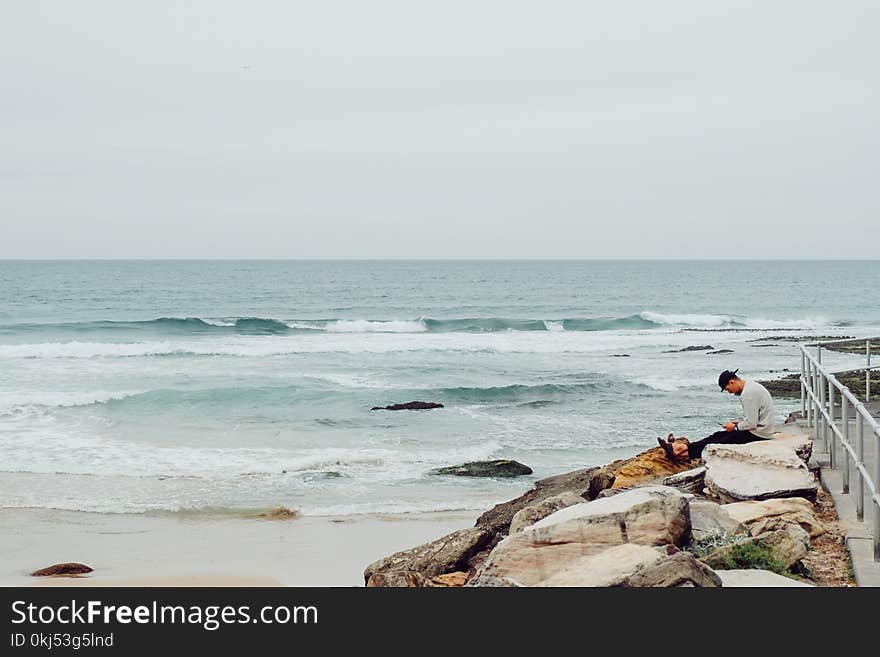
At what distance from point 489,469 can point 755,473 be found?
24.9 feet

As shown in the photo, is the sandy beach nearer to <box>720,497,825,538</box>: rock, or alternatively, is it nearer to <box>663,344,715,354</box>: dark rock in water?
<box>720,497,825,538</box>: rock

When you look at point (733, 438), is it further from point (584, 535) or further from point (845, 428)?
point (584, 535)

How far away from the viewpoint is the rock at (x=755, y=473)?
7792mm

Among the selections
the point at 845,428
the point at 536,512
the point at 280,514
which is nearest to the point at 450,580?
the point at 536,512

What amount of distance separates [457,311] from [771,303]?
81.7ft

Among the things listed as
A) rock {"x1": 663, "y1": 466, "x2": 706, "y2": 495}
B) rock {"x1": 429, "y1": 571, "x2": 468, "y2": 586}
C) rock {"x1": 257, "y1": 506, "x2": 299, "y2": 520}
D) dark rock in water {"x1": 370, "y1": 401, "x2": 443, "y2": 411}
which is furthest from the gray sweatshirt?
dark rock in water {"x1": 370, "y1": 401, "x2": 443, "y2": 411}

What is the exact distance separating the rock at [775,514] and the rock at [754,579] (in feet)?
3.74

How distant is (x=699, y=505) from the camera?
693 cm

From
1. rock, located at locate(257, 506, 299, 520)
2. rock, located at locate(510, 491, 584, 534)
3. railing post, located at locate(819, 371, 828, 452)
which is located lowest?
rock, located at locate(510, 491, 584, 534)

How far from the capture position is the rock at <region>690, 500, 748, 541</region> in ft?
21.7

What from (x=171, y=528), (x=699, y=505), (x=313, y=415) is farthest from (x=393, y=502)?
(x=313, y=415)

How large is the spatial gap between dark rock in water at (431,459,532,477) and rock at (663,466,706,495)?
21.7ft

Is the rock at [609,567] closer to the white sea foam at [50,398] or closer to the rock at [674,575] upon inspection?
the rock at [674,575]
